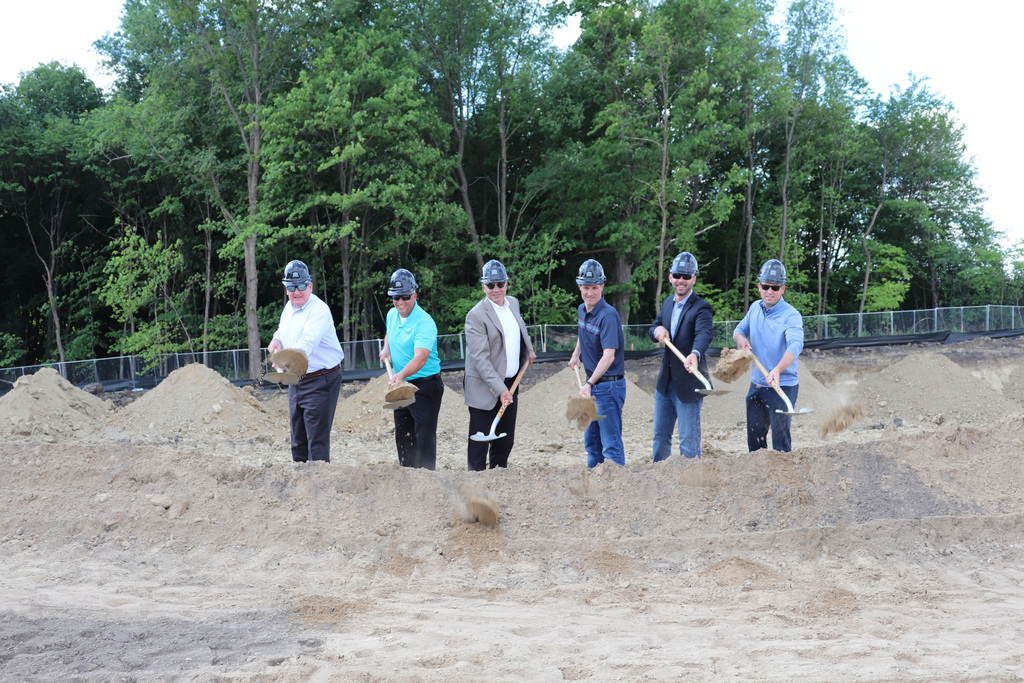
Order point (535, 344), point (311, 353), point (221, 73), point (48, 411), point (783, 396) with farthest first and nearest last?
point (535, 344) → point (221, 73) → point (48, 411) → point (311, 353) → point (783, 396)

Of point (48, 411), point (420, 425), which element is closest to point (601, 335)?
point (420, 425)

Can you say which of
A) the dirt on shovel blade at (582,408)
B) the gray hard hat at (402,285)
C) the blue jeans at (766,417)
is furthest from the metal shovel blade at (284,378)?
the blue jeans at (766,417)

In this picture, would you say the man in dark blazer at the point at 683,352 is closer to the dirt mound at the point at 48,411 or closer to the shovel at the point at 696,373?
the shovel at the point at 696,373

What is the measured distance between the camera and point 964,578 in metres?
4.59

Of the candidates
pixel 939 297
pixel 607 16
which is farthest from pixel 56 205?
pixel 939 297

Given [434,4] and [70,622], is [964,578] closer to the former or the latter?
[70,622]

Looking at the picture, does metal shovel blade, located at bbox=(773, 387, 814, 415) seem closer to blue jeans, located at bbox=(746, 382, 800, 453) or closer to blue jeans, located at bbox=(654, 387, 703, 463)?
blue jeans, located at bbox=(746, 382, 800, 453)

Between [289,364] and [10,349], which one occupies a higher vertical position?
[289,364]

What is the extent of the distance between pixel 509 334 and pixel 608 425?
1.05 meters

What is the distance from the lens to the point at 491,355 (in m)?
5.56

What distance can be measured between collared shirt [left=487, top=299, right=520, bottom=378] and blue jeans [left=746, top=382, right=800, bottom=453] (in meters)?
1.79

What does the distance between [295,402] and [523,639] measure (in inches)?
109

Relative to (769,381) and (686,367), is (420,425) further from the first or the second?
(769,381)

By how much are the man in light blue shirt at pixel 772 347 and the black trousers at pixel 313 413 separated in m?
3.00
